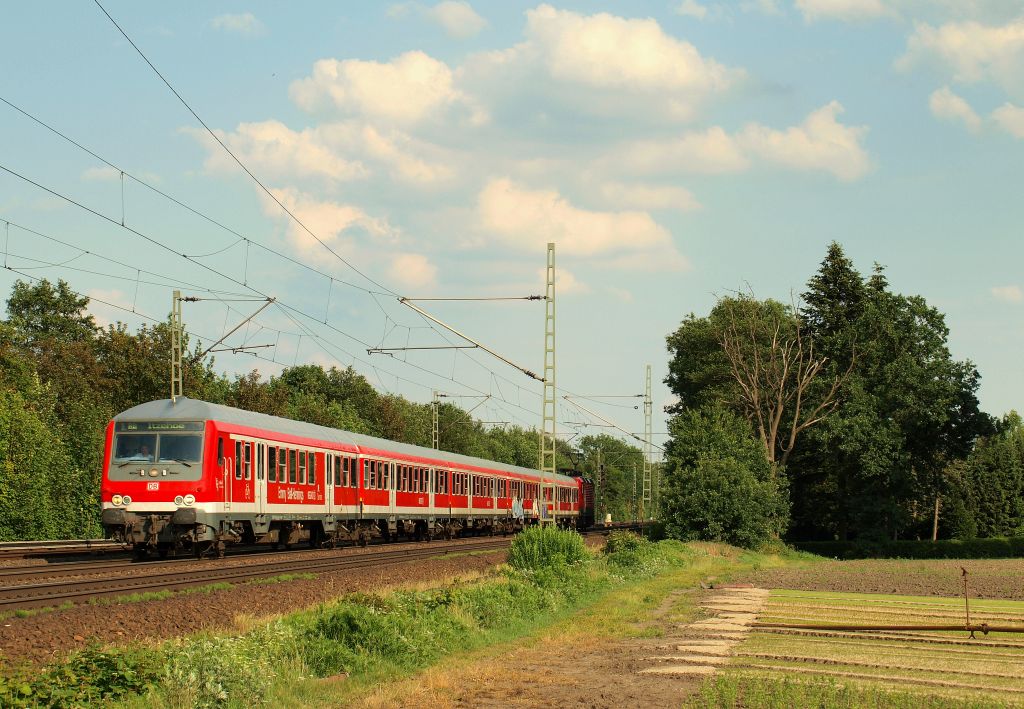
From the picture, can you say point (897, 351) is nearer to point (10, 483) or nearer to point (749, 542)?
point (749, 542)

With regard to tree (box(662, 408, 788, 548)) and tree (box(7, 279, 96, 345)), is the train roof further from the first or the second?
tree (box(7, 279, 96, 345))

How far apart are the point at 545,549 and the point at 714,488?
24018 mm

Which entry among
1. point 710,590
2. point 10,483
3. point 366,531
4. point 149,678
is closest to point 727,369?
point 366,531

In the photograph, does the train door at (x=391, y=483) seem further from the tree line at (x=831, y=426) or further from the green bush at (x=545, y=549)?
the green bush at (x=545, y=549)

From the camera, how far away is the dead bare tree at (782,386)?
60781mm

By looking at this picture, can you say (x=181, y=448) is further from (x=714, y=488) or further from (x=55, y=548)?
(x=714, y=488)

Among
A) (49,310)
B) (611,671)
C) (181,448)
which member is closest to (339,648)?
(611,671)

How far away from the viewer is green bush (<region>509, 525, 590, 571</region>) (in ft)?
80.5

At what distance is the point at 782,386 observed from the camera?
60.4 metres

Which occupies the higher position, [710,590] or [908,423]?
[908,423]

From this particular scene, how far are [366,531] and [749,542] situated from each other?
51.9 feet

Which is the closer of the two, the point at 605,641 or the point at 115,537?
the point at 605,641

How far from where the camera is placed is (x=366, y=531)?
137 feet

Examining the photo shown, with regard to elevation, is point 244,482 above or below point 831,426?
below
